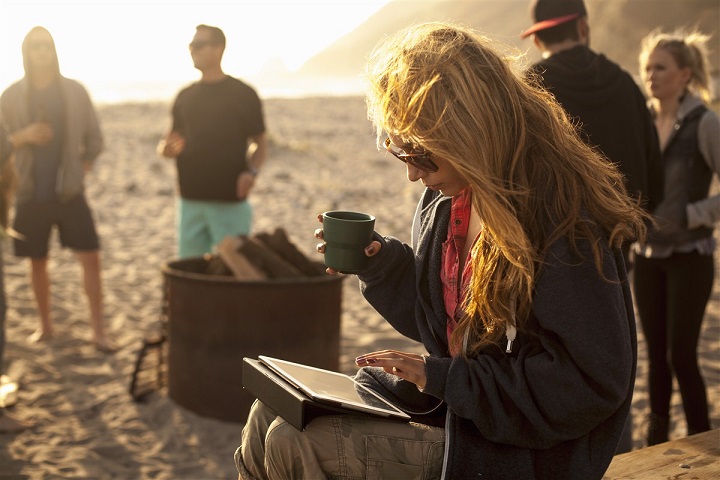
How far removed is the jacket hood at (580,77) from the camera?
3352mm

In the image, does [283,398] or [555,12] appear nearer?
[283,398]

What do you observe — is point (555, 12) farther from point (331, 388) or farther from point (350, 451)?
point (350, 451)

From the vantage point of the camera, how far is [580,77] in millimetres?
3357

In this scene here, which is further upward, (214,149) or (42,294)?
(214,149)

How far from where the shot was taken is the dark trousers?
12.8ft

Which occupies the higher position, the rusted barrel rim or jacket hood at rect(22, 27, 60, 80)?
jacket hood at rect(22, 27, 60, 80)

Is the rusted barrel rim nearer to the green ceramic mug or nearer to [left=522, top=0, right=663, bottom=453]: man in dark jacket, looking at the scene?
[left=522, top=0, right=663, bottom=453]: man in dark jacket

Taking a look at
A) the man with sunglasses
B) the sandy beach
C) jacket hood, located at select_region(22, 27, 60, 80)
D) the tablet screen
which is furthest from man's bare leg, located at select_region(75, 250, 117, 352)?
the tablet screen

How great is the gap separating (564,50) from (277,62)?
16779 centimetres

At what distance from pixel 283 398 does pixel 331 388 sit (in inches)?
6.8

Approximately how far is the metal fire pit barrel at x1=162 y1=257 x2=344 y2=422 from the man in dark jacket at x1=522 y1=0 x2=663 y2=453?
1.68 meters

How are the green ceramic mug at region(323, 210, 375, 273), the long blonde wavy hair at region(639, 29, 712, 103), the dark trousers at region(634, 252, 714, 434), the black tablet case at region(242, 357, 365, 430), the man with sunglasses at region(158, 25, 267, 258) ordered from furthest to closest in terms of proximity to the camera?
1. the man with sunglasses at region(158, 25, 267, 258)
2. the long blonde wavy hair at region(639, 29, 712, 103)
3. the dark trousers at region(634, 252, 714, 434)
4. the green ceramic mug at region(323, 210, 375, 273)
5. the black tablet case at region(242, 357, 365, 430)

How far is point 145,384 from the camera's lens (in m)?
5.14

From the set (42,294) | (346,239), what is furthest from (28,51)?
(346,239)
